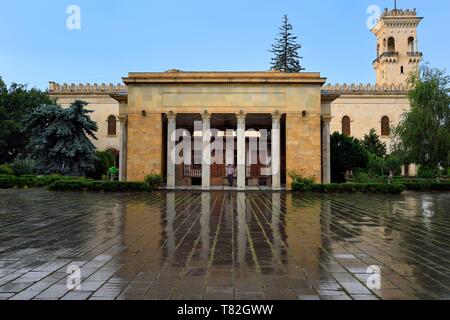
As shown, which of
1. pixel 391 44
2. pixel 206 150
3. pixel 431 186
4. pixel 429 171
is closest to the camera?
pixel 206 150

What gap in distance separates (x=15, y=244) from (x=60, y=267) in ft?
7.17

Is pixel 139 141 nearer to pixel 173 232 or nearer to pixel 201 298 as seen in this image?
pixel 173 232

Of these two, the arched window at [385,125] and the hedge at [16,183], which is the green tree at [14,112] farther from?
the arched window at [385,125]

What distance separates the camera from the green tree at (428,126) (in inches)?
1139

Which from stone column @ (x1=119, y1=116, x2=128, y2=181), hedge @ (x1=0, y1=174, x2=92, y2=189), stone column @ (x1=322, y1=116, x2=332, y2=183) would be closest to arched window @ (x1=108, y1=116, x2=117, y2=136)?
hedge @ (x1=0, y1=174, x2=92, y2=189)

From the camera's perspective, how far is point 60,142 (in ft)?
98.9

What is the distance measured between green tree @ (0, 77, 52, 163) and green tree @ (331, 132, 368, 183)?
2996cm

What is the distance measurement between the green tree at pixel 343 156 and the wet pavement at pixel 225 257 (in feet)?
57.6

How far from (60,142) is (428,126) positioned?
93.8ft

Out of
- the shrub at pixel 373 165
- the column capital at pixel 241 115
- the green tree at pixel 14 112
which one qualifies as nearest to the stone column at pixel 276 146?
the column capital at pixel 241 115

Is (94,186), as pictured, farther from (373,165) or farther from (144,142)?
(373,165)

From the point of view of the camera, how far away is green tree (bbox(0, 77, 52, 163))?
39.8 m

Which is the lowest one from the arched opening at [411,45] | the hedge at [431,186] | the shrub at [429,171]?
the hedge at [431,186]

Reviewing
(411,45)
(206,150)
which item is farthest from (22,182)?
(411,45)
